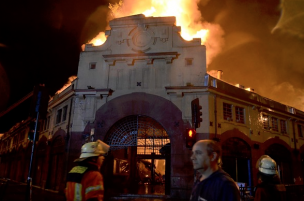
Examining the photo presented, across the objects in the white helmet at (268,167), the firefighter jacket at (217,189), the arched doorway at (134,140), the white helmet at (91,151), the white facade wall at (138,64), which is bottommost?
the firefighter jacket at (217,189)

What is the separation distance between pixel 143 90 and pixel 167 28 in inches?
191

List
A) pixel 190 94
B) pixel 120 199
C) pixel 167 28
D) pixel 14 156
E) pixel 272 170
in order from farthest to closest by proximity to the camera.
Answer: pixel 14 156 < pixel 167 28 < pixel 190 94 < pixel 120 199 < pixel 272 170

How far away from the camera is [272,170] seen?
375 cm

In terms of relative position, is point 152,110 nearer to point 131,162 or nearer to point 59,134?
point 131,162

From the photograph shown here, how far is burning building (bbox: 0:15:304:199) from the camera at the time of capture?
50.5 feet

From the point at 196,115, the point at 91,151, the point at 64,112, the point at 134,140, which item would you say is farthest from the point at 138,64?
the point at 91,151

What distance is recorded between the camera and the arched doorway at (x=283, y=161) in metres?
18.5

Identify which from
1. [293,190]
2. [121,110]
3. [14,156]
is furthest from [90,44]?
[14,156]

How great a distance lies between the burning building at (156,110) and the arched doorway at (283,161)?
8cm

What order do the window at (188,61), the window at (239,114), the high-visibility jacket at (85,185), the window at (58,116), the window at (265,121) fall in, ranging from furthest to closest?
1. the window at (58,116)
2. the window at (265,121)
3. the window at (239,114)
4. the window at (188,61)
5. the high-visibility jacket at (85,185)

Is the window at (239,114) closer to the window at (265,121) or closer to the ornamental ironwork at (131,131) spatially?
the window at (265,121)

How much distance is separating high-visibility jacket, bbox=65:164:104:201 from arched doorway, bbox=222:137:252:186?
13467 millimetres

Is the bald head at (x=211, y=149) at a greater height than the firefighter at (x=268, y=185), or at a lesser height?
greater

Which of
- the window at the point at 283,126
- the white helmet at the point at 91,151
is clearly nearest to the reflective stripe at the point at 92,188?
the white helmet at the point at 91,151
